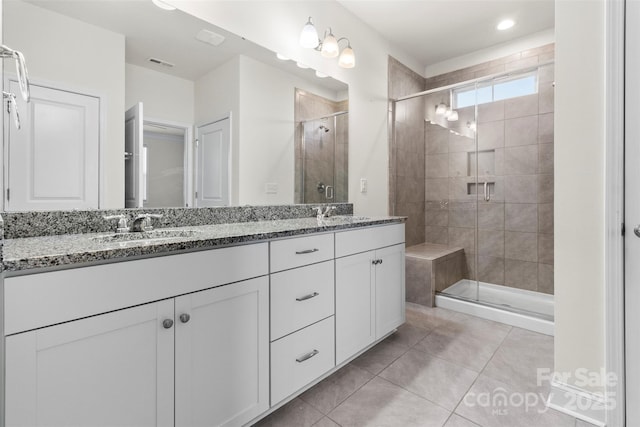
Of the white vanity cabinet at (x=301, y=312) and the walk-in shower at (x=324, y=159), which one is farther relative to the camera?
the walk-in shower at (x=324, y=159)

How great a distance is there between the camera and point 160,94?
151cm

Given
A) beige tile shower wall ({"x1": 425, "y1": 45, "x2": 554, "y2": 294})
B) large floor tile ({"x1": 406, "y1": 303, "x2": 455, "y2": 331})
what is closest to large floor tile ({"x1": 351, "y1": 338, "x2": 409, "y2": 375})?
large floor tile ({"x1": 406, "y1": 303, "x2": 455, "y2": 331})

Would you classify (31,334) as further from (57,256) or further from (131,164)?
(131,164)

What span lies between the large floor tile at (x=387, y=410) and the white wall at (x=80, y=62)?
1389 millimetres

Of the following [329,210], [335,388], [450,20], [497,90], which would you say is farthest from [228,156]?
[497,90]

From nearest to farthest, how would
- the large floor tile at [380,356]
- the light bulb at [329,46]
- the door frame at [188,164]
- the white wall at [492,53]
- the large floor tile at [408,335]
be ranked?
the door frame at [188,164] → the large floor tile at [380,356] → the large floor tile at [408,335] → the light bulb at [329,46] → the white wall at [492,53]

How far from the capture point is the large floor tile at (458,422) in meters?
1.33

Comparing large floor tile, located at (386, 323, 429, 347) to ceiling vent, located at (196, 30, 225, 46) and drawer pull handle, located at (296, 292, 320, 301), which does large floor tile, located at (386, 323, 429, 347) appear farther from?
ceiling vent, located at (196, 30, 225, 46)

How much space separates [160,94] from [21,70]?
0.51 m

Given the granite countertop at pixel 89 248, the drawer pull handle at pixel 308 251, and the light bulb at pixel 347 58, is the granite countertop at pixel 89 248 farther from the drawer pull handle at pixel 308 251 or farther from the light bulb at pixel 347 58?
the light bulb at pixel 347 58

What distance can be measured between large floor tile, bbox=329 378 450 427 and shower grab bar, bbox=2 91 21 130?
1701 millimetres

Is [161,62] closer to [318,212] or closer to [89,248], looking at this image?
[89,248]

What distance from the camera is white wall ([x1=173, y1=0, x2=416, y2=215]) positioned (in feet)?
5.98

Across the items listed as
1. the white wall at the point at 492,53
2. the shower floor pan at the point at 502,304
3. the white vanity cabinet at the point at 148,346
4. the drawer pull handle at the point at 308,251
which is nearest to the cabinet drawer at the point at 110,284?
the white vanity cabinet at the point at 148,346
